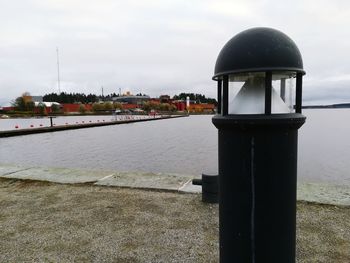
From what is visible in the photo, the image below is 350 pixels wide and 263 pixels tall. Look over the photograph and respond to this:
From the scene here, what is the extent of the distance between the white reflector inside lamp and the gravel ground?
2.15m

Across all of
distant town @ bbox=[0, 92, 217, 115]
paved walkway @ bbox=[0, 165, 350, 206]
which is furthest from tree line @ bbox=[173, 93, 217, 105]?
paved walkway @ bbox=[0, 165, 350, 206]

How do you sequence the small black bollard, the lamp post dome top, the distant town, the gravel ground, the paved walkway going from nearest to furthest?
the lamp post dome top
the gravel ground
the small black bollard
the paved walkway
the distant town

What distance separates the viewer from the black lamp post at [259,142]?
1666 millimetres

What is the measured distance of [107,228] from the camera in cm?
421

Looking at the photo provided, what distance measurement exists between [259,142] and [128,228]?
3048 mm

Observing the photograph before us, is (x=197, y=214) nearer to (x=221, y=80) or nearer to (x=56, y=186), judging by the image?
(x=221, y=80)

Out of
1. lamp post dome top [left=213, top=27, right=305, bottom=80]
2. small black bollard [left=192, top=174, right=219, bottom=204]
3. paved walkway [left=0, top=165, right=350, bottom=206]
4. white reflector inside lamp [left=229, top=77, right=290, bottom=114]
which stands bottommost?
paved walkway [left=0, top=165, right=350, bottom=206]

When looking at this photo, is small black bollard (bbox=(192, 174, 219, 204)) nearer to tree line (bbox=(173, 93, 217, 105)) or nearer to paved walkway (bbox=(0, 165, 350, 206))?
paved walkway (bbox=(0, 165, 350, 206))

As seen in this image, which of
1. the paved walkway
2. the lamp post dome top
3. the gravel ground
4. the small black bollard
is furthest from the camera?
the paved walkway

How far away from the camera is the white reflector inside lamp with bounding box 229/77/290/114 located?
1732 millimetres

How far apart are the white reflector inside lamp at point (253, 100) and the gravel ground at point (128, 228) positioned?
215cm

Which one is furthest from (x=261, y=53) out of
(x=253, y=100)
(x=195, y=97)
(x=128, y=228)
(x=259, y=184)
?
(x=195, y=97)

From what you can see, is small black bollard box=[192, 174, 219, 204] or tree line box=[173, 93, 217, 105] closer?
small black bollard box=[192, 174, 219, 204]

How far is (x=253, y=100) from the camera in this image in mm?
1762
